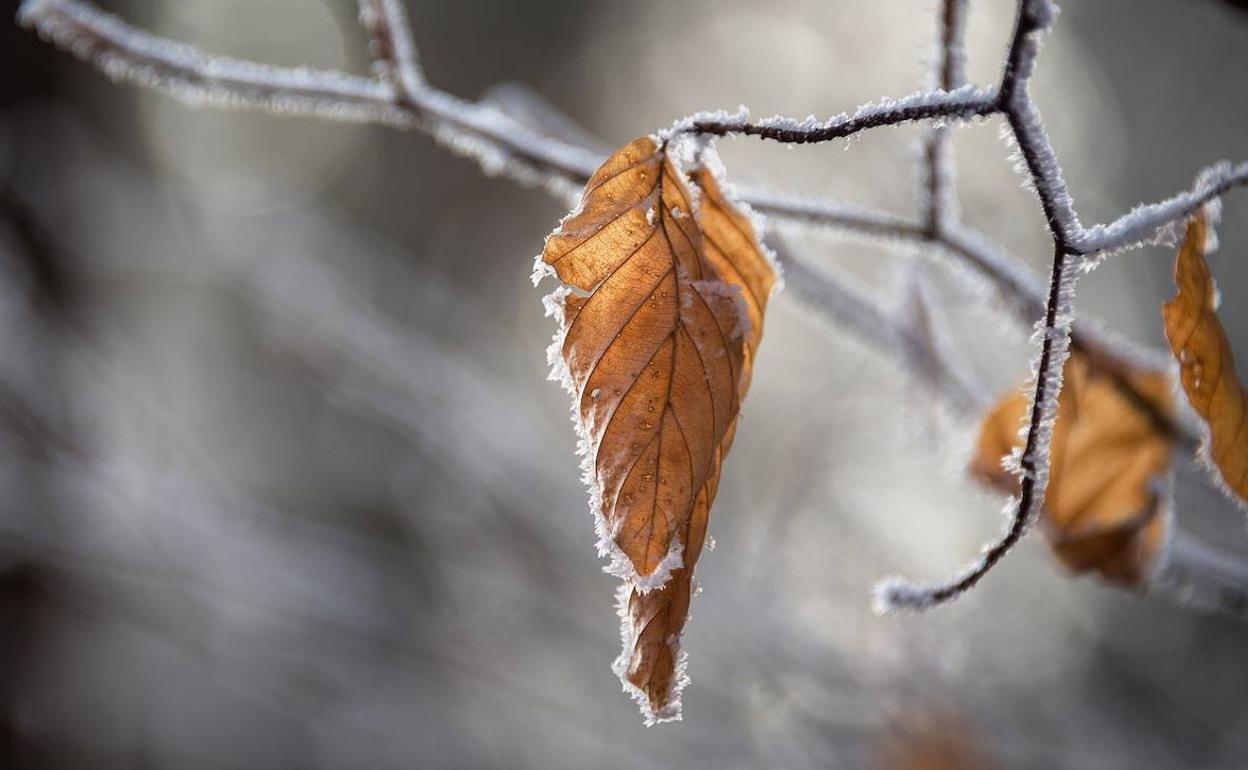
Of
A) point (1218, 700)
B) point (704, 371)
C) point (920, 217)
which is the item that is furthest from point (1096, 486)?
point (1218, 700)

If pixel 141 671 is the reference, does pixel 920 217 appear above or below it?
below

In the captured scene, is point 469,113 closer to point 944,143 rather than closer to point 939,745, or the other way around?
point 944,143

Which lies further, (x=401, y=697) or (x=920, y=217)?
(x=401, y=697)

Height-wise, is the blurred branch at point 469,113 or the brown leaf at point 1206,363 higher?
the blurred branch at point 469,113

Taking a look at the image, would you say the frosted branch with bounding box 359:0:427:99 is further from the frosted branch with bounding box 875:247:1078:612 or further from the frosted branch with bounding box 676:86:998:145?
the frosted branch with bounding box 875:247:1078:612

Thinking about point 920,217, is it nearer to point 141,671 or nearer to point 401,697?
point 401,697

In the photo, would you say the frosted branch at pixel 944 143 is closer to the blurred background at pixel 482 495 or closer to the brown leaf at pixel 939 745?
the blurred background at pixel 482 495

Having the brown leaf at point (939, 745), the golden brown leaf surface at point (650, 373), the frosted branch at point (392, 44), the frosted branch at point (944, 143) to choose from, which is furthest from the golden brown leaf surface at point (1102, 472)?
the brown leaf at point (939, 745)
